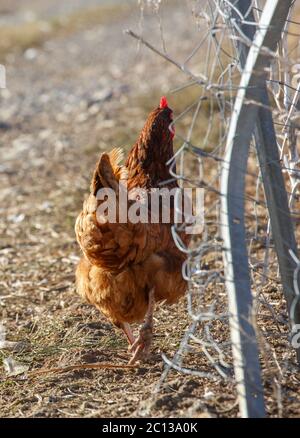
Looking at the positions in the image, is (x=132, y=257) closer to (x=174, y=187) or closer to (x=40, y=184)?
(x=174, y=187)

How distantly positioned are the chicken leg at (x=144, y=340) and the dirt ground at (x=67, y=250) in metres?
0.07

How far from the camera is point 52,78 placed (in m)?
12.6

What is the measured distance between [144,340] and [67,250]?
2078 mm

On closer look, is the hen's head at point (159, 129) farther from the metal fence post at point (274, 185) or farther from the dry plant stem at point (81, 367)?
the dry plant stem at point (81, 367)

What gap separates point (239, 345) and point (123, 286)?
3.65 ft

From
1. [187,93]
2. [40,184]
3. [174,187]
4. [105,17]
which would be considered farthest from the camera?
[105,17]

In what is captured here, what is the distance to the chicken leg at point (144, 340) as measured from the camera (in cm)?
363

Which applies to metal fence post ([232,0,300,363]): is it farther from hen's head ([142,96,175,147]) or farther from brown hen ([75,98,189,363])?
hen's head ([142,96,175,147])

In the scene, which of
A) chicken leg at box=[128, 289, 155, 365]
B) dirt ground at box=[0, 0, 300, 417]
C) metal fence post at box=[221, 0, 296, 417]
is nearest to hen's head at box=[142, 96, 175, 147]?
dirt ground at box=[0, 0, 300, 417]

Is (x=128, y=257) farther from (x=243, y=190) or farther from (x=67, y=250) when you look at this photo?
(x=67, y=250)

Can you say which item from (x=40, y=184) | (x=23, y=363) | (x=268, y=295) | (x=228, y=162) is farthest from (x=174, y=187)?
(x=40, y=184)

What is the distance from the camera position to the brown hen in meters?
3.42

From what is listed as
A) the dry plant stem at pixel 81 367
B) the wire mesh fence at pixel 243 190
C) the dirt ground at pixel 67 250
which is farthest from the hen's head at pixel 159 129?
the dry plant stem at pixel 81 367

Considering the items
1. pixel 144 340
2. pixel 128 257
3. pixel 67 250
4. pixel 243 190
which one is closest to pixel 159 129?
pixel 128 257
